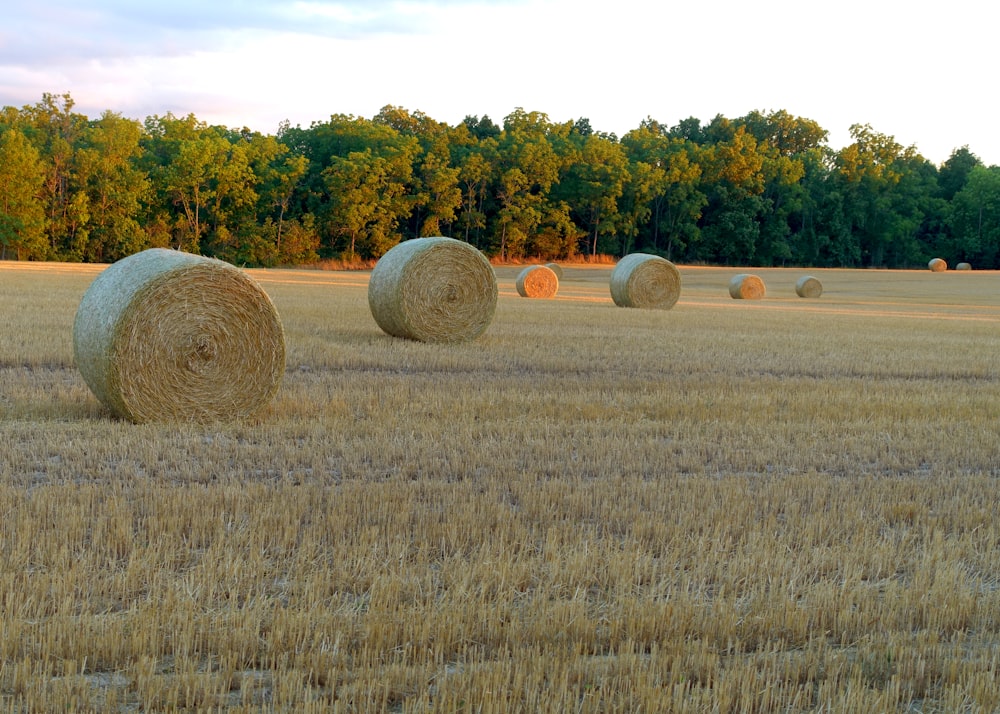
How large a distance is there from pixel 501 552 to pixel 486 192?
6065cm

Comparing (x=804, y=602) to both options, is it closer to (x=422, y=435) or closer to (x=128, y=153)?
Result: (x=422, y=435)

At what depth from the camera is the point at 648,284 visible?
24.9 meters

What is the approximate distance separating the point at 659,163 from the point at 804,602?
6787 cm

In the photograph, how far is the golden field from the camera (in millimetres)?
3586

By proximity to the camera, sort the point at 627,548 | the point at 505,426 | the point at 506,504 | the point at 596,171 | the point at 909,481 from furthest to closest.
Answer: the point at 596,171, the point at 505,426, the point at 909,481, the point at 506,504, the point at 627,548

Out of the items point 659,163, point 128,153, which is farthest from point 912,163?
point 128,153

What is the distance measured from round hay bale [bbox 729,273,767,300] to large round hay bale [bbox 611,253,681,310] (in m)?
10.3

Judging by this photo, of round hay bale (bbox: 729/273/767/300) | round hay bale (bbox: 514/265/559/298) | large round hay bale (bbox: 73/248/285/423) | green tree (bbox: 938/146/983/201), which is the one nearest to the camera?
large round hay bale (bbox: 73/248/285/423)

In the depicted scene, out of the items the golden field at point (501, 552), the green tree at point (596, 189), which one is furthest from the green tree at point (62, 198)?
the golden field at point (501, 552)

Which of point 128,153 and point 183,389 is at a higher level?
point 128,153

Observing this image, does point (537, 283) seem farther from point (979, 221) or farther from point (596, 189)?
point (979, 221)

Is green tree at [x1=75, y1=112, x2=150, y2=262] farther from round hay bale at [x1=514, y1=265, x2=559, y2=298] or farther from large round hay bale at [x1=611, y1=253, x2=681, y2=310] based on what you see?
large round hay bale at [x1=611, y1=253, x2=681, y2=310]

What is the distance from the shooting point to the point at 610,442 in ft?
25.3

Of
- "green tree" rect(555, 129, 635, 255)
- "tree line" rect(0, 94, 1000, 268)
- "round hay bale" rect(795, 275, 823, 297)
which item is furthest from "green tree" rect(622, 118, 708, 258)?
"round hay bale" rect(795, 275, 823, 297)
